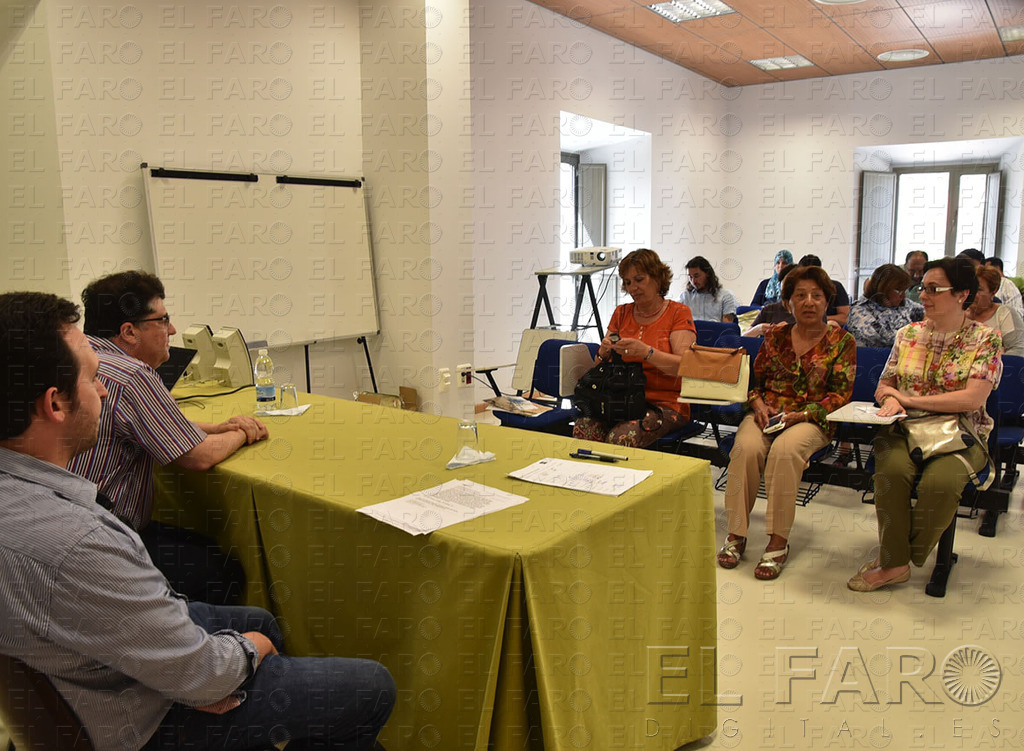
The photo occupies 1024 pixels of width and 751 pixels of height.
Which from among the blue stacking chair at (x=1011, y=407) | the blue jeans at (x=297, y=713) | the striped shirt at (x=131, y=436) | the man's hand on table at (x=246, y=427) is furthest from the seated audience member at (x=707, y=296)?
the blue jeans at (x=297, y=713)

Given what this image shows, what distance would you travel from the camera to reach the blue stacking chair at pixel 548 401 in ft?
12.8

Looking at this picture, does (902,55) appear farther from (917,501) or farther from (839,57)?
(917,501)

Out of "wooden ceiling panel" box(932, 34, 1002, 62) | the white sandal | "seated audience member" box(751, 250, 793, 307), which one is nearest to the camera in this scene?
the white sandal

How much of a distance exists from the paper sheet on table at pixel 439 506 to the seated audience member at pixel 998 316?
3.53 meters

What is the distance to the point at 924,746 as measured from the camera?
2066 mm

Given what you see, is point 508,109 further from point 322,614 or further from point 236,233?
point 322,614

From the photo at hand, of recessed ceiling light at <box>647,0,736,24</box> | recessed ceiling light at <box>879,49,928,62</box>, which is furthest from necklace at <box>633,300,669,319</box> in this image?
recessed ceiling light at <box>879,49,928,62</box>

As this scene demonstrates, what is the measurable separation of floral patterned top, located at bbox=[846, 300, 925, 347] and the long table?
3.06 metres

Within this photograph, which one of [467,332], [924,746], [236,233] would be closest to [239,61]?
[236,233]

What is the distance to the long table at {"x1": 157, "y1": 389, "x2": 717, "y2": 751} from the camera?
150 cm

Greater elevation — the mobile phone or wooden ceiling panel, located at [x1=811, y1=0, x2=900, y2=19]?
wooden ceiling panel, located at [x1=811, y1=0, x2=900, y2=19]

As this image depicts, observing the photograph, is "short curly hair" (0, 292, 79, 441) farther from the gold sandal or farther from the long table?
the gold sandal

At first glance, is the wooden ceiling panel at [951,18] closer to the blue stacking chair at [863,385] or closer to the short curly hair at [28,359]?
the blue stacking chair at [863,385]

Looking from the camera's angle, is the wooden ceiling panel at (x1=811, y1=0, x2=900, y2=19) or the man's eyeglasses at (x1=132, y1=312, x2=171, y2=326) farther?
the wooden ceiling panel at (x1=811, y1=0, x2=900, y2=19)
